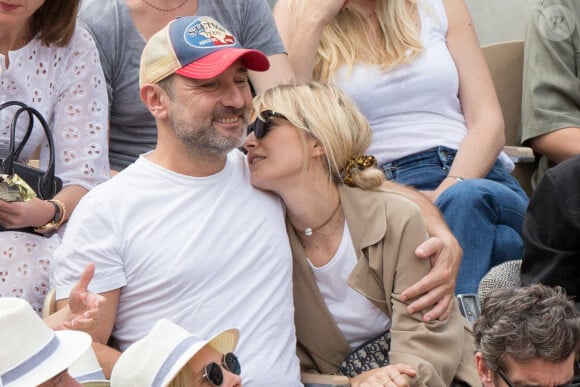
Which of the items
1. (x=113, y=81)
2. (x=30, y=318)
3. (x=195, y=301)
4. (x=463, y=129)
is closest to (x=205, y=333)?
(x=195, y=301)

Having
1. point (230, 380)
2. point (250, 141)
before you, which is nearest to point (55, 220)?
point (250, 141)

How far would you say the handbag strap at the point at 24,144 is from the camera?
3.43 m

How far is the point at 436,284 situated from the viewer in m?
3.45

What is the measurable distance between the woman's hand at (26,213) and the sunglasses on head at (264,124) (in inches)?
24.6

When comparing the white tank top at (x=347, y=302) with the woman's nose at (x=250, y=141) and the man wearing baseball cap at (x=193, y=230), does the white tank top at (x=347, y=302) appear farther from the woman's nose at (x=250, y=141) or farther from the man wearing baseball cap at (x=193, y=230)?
the woman's nose at (x=250, y=141)

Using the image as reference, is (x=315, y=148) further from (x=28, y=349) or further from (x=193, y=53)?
(x=28, y=349)

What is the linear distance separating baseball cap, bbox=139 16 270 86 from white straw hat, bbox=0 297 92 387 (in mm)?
1068

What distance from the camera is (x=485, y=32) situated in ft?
19.9

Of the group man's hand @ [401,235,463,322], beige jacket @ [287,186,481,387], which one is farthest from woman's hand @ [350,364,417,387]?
man's hand @ [401,235,463,322]

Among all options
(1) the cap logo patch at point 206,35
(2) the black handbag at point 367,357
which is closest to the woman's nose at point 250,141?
(1) the cap logo patch at point 206,35

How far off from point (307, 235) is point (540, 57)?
183 cm

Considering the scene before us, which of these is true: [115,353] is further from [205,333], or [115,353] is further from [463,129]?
[463,129]

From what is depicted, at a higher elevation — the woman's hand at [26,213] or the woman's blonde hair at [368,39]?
the woman's hand at [26,213]

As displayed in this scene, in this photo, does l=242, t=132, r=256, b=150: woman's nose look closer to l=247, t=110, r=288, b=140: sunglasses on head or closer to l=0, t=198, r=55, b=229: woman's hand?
l=247, t=110, r=288, b=140: sunglasses on head
